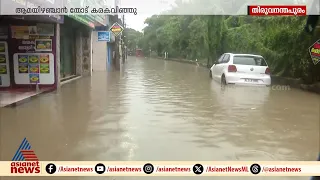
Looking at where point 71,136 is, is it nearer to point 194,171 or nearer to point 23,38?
point 194,171

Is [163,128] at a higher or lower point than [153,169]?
lower

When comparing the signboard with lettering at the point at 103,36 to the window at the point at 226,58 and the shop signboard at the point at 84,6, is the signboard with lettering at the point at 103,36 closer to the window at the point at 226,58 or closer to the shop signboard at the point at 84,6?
the shop signboard at the point at 84,6

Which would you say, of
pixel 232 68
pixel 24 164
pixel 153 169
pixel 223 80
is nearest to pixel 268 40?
pixel 223 80

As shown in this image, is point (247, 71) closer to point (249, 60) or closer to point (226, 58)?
point (249, 60)

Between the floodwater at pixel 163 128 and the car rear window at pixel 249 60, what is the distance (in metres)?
1.97

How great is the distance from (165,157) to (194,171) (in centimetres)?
108

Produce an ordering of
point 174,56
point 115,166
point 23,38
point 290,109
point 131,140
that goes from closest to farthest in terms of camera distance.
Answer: point 115,166 < point 131,140 < point 290,109 < point 23,38 < point 174,56

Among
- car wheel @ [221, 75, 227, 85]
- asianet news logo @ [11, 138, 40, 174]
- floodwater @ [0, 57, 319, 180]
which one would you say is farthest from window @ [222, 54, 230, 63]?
asianet news logo @ [11, 138, 40, 174]

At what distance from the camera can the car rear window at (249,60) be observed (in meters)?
12.0

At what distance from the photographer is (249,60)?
12102mm

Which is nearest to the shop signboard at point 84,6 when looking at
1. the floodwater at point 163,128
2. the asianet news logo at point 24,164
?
the floodwater at point 163,128

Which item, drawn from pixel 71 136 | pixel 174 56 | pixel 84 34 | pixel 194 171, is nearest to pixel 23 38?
pixel 71 136

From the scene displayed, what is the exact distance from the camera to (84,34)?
1941cm

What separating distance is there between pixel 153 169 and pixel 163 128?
112 inches
